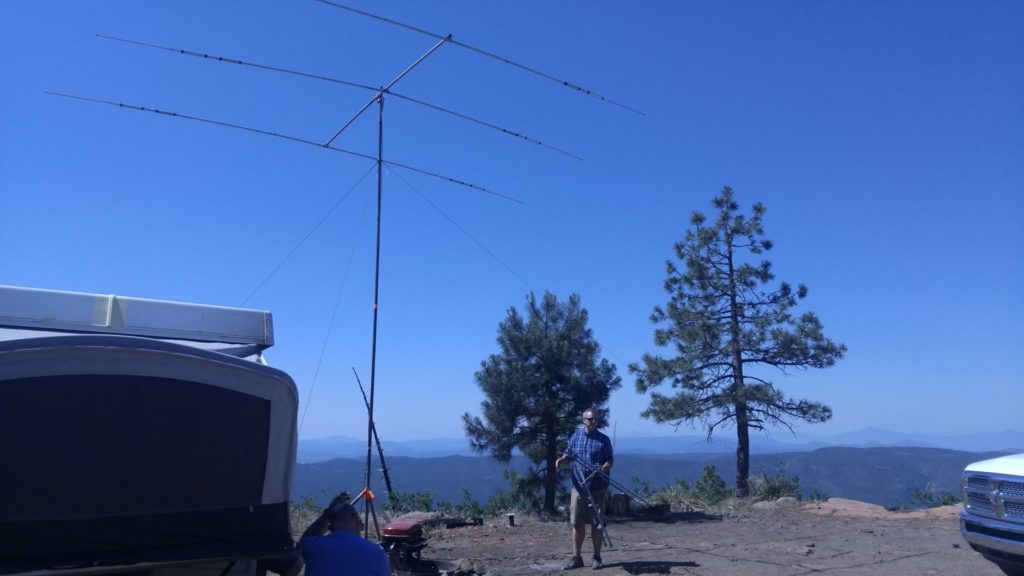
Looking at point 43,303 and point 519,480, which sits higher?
point 43,303

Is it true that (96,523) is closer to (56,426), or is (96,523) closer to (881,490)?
(56,426)

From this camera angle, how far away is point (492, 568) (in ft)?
30.1

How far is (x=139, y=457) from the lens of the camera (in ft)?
14.5

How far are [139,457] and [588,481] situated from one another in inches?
227

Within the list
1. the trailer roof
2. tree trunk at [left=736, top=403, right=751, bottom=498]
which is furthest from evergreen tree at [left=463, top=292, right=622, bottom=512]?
the trailer roof

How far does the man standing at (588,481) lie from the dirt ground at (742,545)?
0.29 m

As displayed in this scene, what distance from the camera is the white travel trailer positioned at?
4.09m

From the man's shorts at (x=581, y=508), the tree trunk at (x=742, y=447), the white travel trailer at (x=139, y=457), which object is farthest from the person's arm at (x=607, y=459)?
the tree trunk at (x=742, y=447)

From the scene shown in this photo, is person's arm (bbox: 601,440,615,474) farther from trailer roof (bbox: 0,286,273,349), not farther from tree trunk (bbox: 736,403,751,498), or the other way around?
tree trunk (bbox: 736,403,751,498)

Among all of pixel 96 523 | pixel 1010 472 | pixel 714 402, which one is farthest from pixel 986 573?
Answer: pixel 714 402

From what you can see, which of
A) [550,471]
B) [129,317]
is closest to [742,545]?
[550,471]

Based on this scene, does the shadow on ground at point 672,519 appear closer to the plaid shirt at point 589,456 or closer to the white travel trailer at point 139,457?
the plaid shirt at point 589,456

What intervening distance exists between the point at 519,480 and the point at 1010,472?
10166 mm

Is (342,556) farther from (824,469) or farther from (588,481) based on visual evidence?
(824,469)
